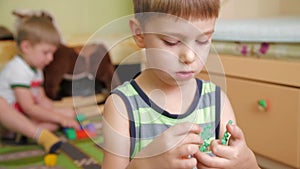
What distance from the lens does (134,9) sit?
0.55 m

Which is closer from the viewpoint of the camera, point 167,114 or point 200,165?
point 200,165

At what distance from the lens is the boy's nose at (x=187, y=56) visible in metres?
0.47

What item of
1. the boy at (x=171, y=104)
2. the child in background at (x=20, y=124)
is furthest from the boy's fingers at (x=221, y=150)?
the child in background at (x=20, y=124)

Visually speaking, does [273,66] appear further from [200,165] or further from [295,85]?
[200,165]

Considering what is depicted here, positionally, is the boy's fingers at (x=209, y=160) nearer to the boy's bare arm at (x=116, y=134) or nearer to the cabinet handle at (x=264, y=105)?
the boy's bare arm at (x=116, y=134)

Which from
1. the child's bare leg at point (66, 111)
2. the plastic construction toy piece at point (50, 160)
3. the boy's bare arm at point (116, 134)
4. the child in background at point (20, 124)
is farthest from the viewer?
the child's bare leg at point (66, 111)

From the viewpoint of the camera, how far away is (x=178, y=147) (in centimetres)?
43

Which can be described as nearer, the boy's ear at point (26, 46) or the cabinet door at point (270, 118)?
the cabinet door at point (270, 118)

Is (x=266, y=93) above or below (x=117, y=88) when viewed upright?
below

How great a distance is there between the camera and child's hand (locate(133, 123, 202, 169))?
16.7 inches

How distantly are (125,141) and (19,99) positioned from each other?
987 millimetres

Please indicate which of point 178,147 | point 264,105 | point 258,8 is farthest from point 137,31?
point 258,8

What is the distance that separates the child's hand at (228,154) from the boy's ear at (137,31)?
17 centimetres

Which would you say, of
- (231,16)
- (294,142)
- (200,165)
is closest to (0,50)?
(231,16)
